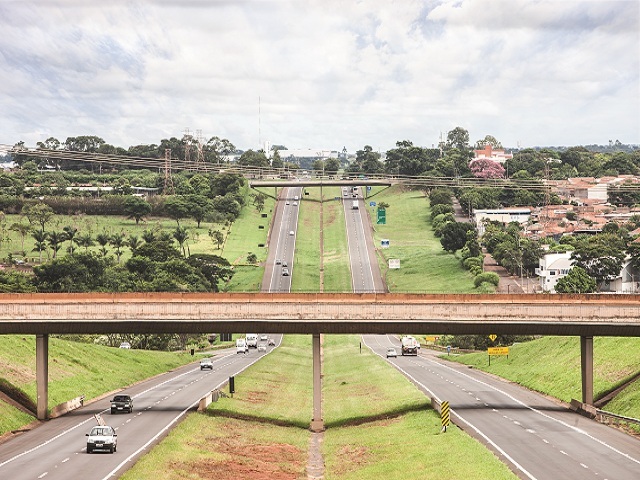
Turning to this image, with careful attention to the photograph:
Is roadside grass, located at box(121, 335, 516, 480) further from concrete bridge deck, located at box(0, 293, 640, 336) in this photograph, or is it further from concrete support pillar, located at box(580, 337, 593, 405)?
concrete support pillar, located at box(580, 337, 593, 405)

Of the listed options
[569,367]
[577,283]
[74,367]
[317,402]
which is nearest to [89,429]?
[317,402]

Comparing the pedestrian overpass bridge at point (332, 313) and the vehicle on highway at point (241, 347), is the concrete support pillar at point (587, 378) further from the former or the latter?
the vehicle on highway at point (241, 347)

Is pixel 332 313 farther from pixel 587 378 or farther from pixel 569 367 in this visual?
pixel 569 367

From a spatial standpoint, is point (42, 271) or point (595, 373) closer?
point (595, 373)

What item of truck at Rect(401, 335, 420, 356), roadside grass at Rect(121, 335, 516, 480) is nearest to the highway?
roadside grass at Rect(121, 335, 516, 480)

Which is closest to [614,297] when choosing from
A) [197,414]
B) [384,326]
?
[384,326]

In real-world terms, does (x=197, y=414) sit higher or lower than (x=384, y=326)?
lower

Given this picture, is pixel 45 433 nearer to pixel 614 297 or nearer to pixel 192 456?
pixel 192 456
